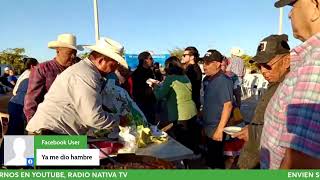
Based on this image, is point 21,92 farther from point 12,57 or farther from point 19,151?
point 12,57

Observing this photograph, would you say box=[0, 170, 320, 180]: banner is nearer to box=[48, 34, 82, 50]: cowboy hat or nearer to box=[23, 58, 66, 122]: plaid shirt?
box=[23, 58, 66, 122]: plaid shirt

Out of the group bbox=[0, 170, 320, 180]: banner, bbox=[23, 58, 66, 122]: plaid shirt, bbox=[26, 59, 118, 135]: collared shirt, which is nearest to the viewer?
bbox=[0, 170, 320, 180]: banner

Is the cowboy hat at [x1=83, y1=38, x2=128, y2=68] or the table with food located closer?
the table with food

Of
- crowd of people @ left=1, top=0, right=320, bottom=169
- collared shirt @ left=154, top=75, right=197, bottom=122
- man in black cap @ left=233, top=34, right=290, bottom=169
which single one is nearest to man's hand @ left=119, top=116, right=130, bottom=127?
crowd of people @ left=1, top=0, right=320, bottom=169

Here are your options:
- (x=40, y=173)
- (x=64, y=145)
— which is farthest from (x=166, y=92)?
(x=40, y=173)

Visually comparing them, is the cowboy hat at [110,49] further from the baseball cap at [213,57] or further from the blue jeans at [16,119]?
the blue jeans at [16,119]

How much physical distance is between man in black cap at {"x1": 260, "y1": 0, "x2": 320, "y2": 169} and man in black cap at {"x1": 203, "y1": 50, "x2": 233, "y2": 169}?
106 inches

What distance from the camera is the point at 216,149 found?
14.0 feet

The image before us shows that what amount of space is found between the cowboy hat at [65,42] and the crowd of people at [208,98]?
13 millimetres

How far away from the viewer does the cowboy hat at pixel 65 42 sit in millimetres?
4500

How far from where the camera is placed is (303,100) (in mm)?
1047

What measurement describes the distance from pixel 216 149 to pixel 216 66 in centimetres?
95

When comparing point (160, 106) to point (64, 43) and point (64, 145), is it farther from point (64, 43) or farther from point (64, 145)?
point (64, 145)

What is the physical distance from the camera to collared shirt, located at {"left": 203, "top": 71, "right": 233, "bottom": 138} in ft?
13.3
